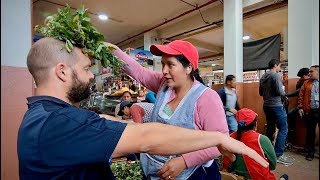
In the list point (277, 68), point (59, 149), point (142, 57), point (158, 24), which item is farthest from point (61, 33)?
point (158, 24)

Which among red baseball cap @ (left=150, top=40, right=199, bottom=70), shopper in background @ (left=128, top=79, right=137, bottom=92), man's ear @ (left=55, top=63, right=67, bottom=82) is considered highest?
red baseball cap @ (left=150, top=40, right=199, bottom=70)

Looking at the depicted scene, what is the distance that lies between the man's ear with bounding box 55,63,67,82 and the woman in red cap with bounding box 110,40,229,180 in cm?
53

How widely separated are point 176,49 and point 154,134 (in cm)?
63

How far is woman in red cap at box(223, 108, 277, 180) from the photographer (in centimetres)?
216

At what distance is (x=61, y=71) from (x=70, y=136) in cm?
31

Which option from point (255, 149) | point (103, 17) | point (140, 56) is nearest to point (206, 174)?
point (255, 149)

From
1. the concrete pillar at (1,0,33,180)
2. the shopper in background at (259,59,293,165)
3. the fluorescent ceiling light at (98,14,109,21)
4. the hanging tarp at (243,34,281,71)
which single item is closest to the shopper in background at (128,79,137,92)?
the fluorescent ceiling light at (98,14,109,21)

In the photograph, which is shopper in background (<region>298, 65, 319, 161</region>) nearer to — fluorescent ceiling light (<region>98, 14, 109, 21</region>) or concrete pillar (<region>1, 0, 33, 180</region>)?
concrete pillar (<region>1, 0, 33, 180</region>)

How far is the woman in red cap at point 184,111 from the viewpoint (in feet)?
3.71

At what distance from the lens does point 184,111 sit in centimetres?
118

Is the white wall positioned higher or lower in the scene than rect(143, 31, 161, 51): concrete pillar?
lower

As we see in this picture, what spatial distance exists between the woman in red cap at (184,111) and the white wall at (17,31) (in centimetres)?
154

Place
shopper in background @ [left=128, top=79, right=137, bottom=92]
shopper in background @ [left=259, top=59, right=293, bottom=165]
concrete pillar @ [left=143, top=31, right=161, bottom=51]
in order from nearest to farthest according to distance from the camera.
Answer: shopper in background @ [left=259, top=59, right=293, bottom=165], shopper in background @ [left=128, top=79, right=137, bottom=92], concrete pillar @ [left=143, top=31, right=161, bottom=51]

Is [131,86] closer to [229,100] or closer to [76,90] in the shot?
[229,100]
